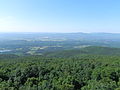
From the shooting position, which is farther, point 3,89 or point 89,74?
point 89,74

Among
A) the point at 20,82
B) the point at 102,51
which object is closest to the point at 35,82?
the point at 20,82

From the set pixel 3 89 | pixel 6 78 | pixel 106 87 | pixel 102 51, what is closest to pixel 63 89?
pixel 106 87

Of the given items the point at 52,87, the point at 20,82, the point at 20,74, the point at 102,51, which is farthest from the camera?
the point at 102,51

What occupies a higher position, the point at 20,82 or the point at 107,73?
the point at 107,73

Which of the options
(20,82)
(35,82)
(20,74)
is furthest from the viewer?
(20,74)

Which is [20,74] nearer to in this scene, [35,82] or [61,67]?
[35,82]

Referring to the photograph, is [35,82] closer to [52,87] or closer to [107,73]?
[52,87]

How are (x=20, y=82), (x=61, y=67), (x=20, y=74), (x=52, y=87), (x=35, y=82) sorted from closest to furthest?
(x=52, y=87), (x=35, y=82), (x=20, y=82), (x=20, y=74), (x=61, y=67)

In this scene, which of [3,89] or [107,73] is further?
[107,73]

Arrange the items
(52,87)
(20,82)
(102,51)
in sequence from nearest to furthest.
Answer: (52,87) → (20,82) → (102,51)
